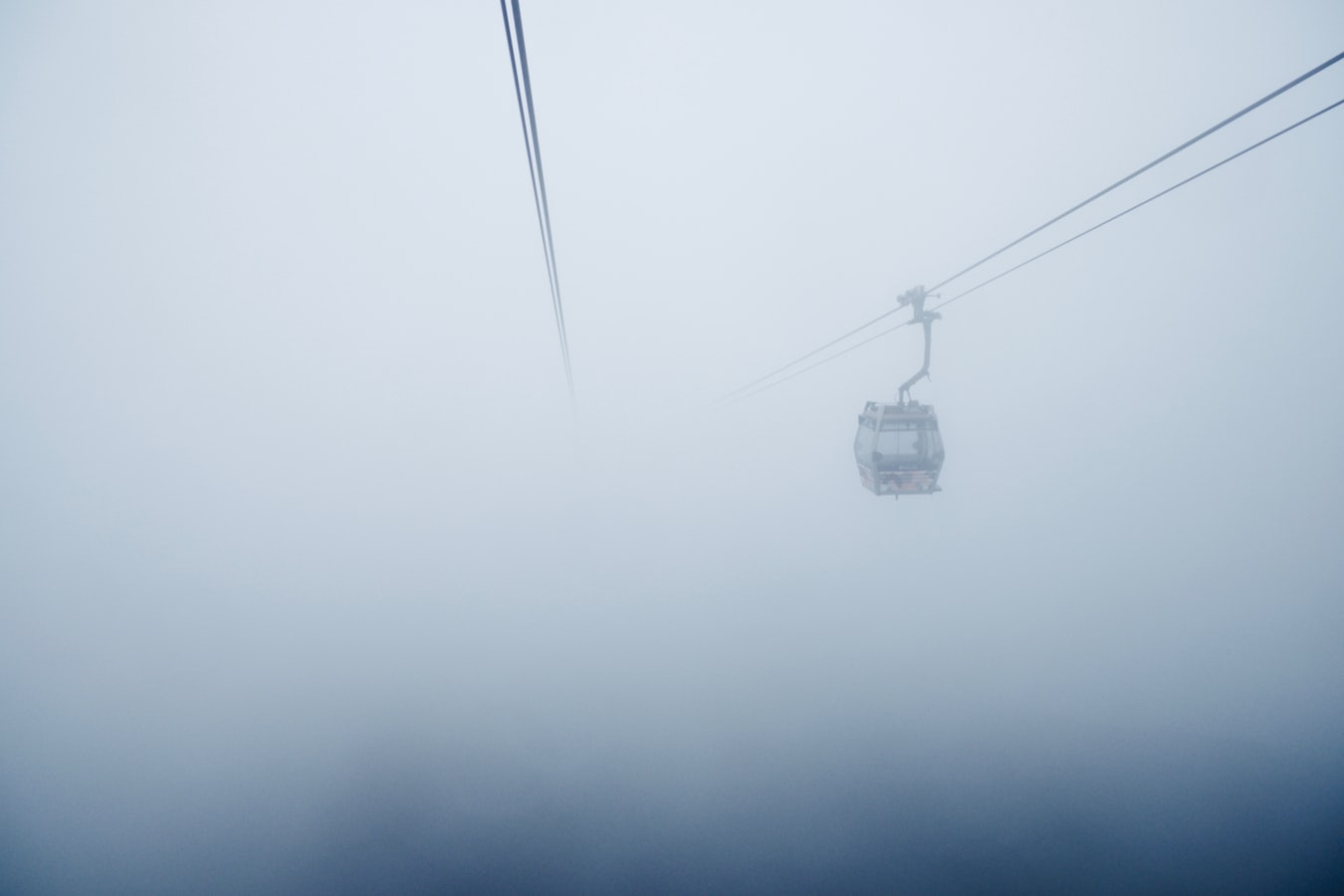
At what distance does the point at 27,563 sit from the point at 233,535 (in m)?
6.40

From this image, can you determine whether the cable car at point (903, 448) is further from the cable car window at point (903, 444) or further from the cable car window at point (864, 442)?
the cable car window at point (864, 442)

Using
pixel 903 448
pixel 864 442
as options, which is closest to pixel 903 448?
A: pixel 903 448

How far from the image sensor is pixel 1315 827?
1603cm

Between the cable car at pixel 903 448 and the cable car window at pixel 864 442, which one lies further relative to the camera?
the cable car window at pixel 864 442

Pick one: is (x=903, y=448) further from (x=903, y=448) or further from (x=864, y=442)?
(x=864, y=442)

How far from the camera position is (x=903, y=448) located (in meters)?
7.82

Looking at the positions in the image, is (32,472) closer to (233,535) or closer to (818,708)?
(233,535)

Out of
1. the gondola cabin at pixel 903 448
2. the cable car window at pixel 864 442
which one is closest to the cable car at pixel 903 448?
the gondola cabin at pixel 903 448

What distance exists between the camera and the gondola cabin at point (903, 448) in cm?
773

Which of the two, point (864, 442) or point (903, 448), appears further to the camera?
point (864, 442)

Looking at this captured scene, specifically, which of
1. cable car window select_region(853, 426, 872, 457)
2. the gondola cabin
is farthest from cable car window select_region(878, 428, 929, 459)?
cable car window select_region(853, 426, 872, 457)

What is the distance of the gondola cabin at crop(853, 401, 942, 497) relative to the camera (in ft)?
25.4

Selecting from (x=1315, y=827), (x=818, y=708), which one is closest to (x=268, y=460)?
(x=818, y=708)

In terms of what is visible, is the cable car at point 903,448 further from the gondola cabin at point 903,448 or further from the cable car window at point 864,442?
the cable car window at point 864,442
